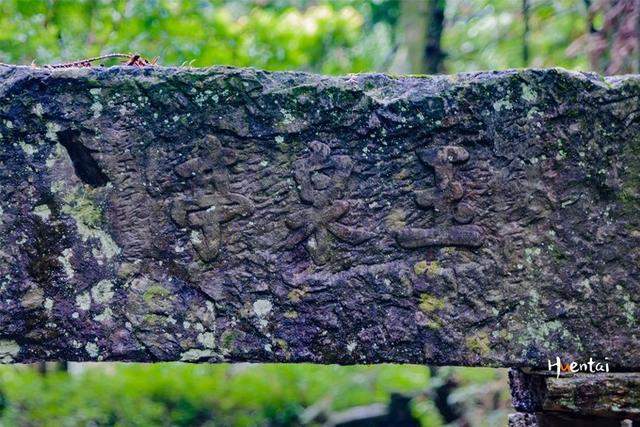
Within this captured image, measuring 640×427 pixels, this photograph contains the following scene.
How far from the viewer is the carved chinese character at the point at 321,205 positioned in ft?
9.62

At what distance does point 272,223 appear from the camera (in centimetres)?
294

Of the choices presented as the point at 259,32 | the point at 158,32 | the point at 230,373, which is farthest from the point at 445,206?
the point at 230,373

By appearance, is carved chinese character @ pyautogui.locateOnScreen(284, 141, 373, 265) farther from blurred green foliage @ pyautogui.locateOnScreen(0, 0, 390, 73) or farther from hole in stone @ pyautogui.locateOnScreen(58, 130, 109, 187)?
blurred green foliage @ pyautogui.locateOnScreen(0, 0, 390, 73)

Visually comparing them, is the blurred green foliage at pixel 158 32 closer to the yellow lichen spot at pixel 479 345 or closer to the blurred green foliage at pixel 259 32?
the blurred green foliage at pixel 259 32

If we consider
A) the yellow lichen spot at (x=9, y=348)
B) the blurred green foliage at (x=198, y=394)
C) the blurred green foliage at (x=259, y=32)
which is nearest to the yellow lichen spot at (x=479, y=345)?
the yellow lichen spot at (x=9, y=348)

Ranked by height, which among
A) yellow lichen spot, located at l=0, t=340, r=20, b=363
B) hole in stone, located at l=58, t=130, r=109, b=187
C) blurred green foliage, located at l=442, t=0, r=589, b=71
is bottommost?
yellow lichen spot, located at l=0, t=340, r=20, b=363

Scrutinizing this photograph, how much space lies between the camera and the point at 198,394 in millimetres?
6520

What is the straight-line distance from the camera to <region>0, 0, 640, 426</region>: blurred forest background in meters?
5.93

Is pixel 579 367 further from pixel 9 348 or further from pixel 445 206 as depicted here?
pixel 9 348

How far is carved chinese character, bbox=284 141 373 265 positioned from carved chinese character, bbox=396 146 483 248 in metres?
0.17

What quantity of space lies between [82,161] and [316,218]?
0.82m

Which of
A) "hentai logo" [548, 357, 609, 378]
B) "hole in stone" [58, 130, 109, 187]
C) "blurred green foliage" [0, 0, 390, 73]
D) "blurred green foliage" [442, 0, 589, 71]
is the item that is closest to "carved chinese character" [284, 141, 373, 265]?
"hole in stone" [58, 130, 109, 187]

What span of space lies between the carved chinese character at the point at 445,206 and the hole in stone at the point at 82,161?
3.41 ft

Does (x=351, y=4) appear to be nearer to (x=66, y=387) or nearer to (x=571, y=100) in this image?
(x=66, y=387)
